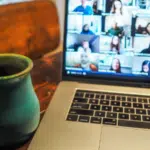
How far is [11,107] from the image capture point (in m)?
0.54

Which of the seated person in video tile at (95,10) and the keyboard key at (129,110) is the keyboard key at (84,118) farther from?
the seated person in video tile at (95,10)

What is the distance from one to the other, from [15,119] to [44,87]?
280 mm

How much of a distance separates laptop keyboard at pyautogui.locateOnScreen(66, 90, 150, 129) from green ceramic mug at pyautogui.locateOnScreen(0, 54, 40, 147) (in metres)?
0.12

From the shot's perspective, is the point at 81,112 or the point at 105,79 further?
the point at 105,79

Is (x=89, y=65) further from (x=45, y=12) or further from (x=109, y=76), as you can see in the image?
(x=45, y=12)

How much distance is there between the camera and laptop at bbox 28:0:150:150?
71cm

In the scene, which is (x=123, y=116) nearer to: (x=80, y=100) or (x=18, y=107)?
(x=80, y=100)

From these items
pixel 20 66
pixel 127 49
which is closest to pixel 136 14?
pixel 127 49

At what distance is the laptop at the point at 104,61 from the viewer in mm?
708

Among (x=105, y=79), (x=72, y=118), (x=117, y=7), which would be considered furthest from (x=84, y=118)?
(x=117, y=7)

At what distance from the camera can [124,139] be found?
610 millimetres

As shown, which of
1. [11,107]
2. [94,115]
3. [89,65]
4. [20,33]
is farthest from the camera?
[20,33]

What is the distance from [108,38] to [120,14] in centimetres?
6

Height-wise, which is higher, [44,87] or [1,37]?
[1,37]
